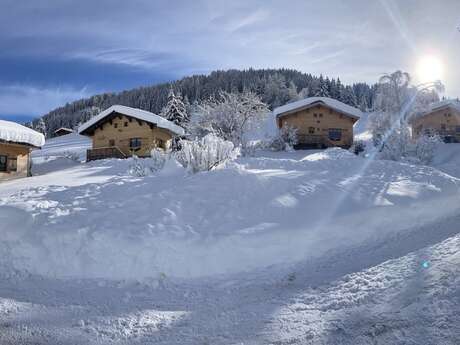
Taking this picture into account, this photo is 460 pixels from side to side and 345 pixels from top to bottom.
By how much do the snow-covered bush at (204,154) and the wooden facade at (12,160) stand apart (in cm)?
1506

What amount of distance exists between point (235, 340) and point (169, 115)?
42.7 m

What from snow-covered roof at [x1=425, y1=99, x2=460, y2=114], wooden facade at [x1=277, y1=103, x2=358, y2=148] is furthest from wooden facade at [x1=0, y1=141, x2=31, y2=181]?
snow-covered roof at [x1=425, y1=99, x2=460, y2=114]

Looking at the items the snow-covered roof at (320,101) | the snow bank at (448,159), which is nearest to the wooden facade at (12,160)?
the snow-covered roof at (320,101)

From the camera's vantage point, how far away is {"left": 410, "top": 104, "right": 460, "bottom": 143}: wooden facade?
127 feet

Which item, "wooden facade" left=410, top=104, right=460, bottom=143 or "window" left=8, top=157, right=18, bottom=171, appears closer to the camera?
"window" left=8, top=157, right=18, bottom=171

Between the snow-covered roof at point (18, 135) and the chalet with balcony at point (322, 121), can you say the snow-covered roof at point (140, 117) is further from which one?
the chalet with balcony at point (322, 121)

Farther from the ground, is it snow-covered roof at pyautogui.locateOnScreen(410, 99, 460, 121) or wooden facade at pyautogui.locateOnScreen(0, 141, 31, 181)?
snow-covered roof at pyautogui.locateOnScreen(410, 99, 460, 121)

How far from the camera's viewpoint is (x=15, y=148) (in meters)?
22.1

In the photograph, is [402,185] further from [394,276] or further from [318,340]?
[318,340]

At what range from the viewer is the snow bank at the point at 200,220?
5891mm

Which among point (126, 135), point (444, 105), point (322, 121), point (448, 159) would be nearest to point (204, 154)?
point (448, 159)

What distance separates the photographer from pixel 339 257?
6.26 m

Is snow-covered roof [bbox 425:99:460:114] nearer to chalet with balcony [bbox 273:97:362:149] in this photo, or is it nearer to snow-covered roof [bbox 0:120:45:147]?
chalet with balcony [bbox 273:97:362:149]

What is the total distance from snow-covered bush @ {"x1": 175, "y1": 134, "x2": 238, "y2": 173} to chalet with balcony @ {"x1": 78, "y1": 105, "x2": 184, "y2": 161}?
18927mm
